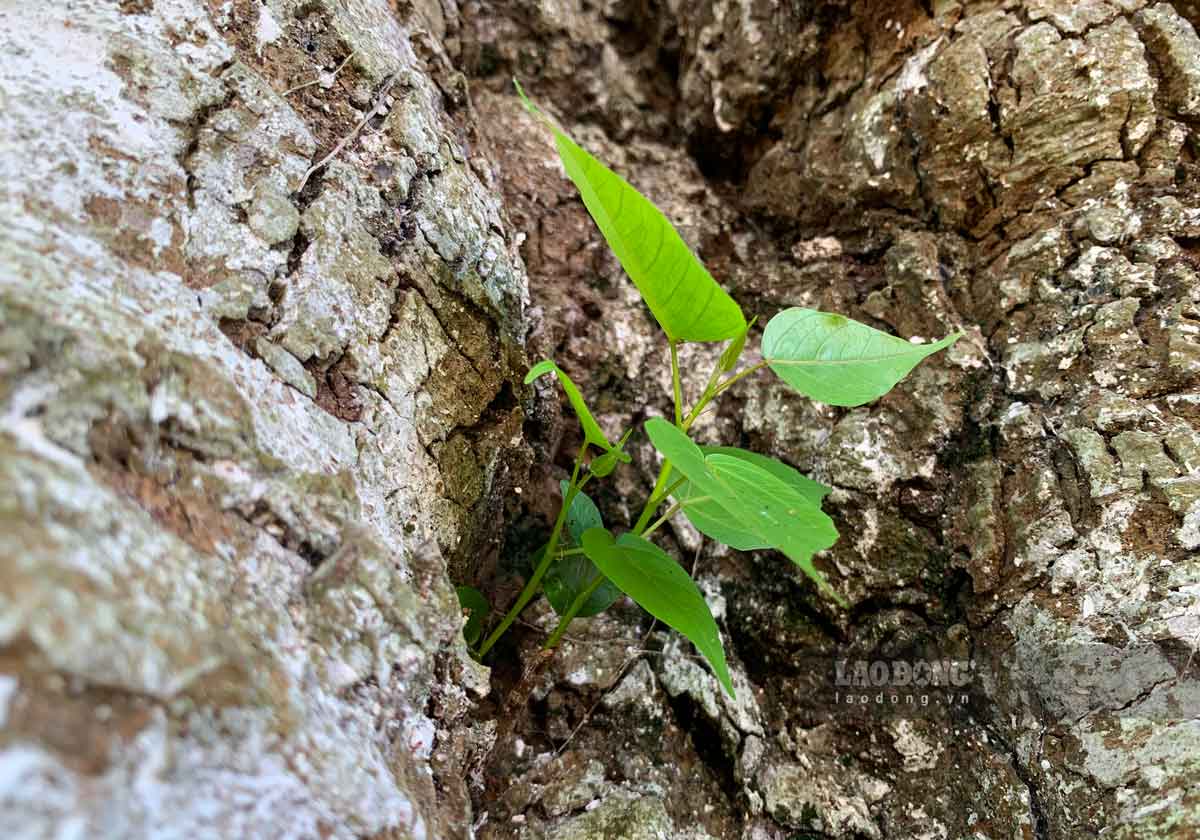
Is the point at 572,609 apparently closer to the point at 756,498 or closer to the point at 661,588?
the point at 661,588

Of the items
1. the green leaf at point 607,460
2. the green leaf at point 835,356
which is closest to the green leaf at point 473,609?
the green leaf at point 607,460

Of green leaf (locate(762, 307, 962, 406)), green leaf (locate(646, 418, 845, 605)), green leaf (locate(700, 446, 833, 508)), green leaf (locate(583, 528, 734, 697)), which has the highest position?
green leaf (locate(762, 307, 962, 406))

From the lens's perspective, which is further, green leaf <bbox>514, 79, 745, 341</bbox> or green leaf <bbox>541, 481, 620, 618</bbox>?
green leaf <bbox>541, 481, 620, 618</bbox>

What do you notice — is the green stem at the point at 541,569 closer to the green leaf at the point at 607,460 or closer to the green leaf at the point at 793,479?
the green leaf at the point at 607,460

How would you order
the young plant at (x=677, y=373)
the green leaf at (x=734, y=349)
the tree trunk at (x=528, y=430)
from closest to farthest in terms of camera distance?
1. the tree trunk at (x=528, y=430)
2. the young plant at (x=677, y=373)
3. the green leaf at (x=734, y=349)

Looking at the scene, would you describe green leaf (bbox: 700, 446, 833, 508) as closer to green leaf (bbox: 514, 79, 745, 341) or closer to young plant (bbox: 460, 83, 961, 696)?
young plant (bbox: 460, 83, 961, 696)

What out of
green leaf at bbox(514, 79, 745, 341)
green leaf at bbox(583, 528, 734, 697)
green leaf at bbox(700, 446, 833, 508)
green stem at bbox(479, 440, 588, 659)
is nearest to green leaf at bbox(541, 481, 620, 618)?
green stem at bbox(479, 440, 588, 659)

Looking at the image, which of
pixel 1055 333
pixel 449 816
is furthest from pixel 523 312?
pixel 1055 333
